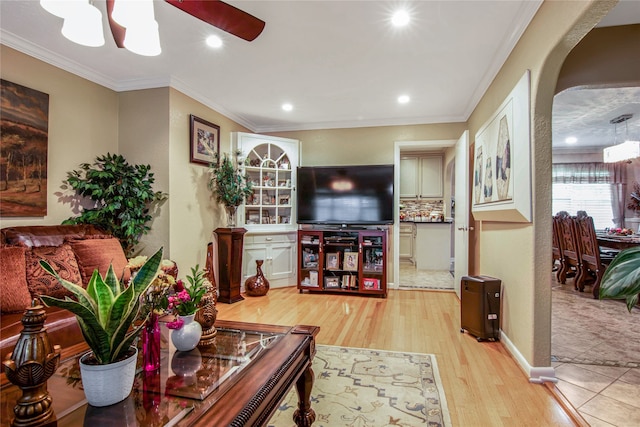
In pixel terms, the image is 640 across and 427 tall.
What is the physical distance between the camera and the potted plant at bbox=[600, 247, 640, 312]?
39.6 inches

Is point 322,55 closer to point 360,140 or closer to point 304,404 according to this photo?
point 360,140

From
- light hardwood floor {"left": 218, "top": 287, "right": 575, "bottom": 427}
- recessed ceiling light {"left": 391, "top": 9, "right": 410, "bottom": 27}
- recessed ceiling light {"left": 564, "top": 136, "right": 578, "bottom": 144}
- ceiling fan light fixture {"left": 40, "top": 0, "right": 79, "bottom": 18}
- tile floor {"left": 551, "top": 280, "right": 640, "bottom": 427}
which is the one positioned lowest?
light hardwood floor {"left": 218, "top": 287, "right": 575, "bottom": 427}

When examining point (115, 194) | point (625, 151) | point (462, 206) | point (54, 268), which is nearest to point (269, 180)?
point (115, 194)

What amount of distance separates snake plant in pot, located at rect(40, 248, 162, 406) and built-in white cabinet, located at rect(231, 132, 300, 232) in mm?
3482

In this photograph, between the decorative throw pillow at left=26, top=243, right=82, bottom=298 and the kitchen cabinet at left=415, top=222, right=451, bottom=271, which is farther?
the kitchen cabinet at left=415, top=222, right=451, bottom=271

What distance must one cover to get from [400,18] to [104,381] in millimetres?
2625

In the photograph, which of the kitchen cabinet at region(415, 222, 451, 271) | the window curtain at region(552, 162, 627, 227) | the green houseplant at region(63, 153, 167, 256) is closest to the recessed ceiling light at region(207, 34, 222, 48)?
the green houseplant at region(63, 153, 167, 256)

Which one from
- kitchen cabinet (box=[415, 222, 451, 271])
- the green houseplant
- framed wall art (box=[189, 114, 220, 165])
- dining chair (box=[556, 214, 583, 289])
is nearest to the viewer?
the green houseplant

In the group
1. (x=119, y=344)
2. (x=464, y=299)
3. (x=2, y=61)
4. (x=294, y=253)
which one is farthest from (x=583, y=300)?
(x=2, y=61)

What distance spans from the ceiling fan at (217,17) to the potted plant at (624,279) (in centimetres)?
199

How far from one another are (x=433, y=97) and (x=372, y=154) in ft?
4.09

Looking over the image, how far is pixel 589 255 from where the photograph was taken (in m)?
4.20

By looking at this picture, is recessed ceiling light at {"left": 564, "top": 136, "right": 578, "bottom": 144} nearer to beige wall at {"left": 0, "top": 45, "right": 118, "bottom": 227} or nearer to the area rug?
the area rug

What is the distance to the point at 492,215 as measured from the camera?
284 cm
